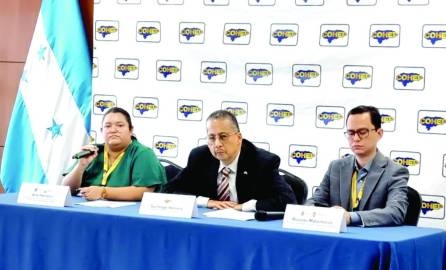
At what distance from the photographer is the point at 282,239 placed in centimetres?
A: 308

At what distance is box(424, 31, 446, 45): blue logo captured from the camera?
475cm

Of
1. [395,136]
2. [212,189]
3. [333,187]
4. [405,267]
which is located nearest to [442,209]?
[395,136]

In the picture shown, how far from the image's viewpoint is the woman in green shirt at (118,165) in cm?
433

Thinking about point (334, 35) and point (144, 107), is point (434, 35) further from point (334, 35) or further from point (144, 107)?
point (144, 107)

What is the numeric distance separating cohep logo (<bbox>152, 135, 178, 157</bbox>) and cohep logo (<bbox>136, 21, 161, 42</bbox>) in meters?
0.72

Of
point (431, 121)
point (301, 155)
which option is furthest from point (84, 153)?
point (431, 121)

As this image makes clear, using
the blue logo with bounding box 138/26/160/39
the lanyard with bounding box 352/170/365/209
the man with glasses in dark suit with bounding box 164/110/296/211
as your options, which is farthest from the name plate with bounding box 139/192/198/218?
the blue logo with bounding box 138/26/160/39

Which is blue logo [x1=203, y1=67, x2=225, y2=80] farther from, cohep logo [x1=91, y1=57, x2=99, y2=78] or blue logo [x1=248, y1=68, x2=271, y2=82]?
cohep logo [x1=91, y1=57, x2=99, y2=78]

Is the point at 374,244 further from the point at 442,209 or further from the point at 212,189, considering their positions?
the point at 442,209

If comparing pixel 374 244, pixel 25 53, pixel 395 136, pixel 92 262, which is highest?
pixel 25 53

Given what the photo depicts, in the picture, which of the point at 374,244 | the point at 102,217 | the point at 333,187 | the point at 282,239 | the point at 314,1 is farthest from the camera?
the point at 314,1

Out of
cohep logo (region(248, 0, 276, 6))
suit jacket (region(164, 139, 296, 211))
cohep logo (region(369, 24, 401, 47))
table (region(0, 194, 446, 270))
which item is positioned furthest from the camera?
cohep logo (region(248, 0, 276, 6))

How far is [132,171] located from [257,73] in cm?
136

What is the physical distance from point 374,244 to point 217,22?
293 centimetres
